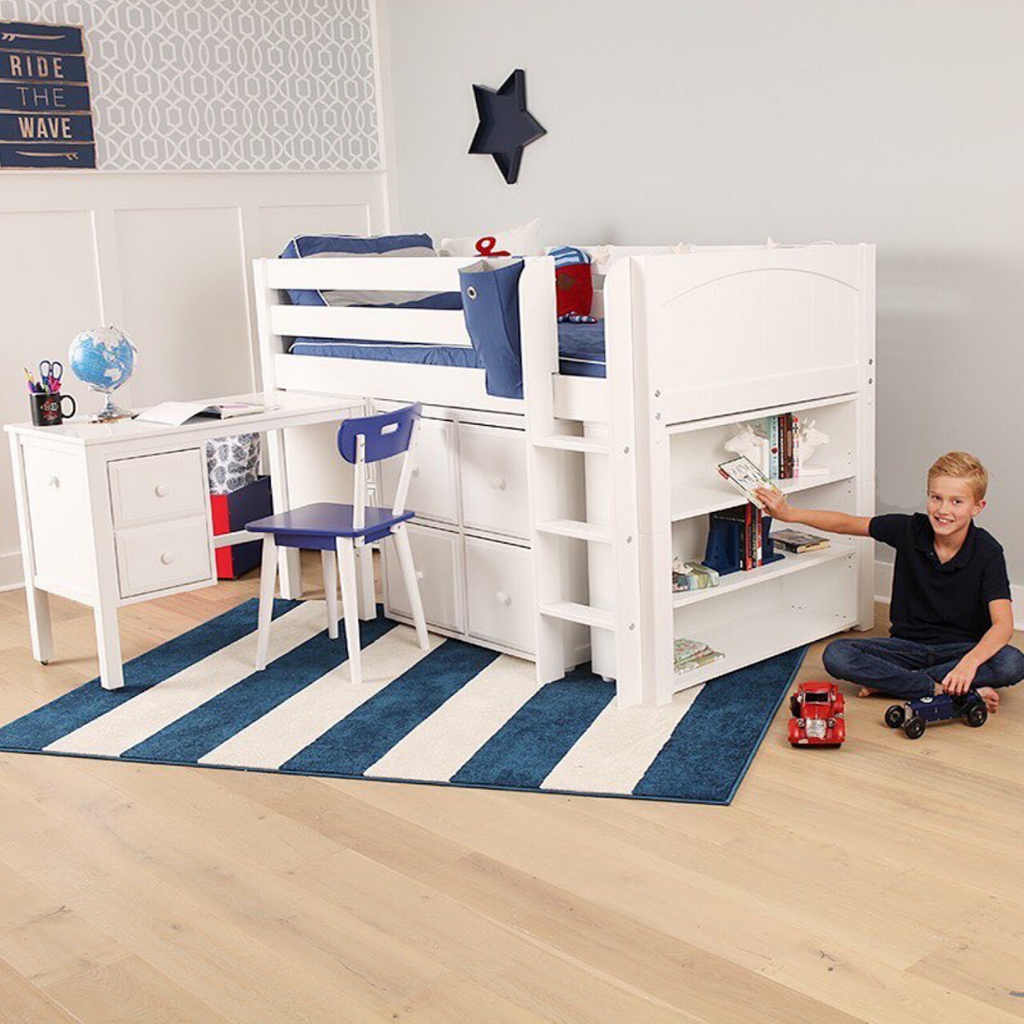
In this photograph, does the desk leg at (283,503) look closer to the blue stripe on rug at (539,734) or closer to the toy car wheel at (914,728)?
the blue stripe on rug at (539,734)

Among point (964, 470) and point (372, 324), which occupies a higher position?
point (372, 324)

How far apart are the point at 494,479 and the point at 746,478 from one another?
23.9 inches

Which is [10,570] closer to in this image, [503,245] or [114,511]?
[114,511]

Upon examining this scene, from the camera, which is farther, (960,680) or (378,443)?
(378,443)

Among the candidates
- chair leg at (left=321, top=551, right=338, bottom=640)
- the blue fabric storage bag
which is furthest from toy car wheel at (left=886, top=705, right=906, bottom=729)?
chair leg at (left=321, top=551, right=338, bottom=640)

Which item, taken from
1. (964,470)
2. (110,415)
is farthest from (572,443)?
(110,415)

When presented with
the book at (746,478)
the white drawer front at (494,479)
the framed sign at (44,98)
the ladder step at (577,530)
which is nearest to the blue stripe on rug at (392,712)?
the white drawer front at (494,479)

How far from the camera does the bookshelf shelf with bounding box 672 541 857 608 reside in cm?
298

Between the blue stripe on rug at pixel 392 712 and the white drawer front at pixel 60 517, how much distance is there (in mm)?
726

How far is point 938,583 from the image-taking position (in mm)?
2938

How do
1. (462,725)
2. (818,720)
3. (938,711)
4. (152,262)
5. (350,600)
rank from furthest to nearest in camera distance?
(152,262), (350,600), (462,725), (938,711), (818,720)

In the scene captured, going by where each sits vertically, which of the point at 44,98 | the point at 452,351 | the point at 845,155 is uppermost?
the point at 44,98

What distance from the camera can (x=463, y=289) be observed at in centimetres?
302

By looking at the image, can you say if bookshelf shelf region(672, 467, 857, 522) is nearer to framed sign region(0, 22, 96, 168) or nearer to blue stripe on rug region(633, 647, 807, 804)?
blue stripe on rug region(633, 647, 807, 804)
